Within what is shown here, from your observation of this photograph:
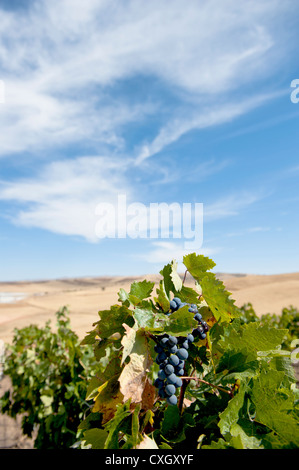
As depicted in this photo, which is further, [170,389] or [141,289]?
[141,289]

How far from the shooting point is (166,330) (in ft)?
4.17

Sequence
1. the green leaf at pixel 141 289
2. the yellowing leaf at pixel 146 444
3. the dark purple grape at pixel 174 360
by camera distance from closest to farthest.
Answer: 1. the yellowing leaf at pixel 146 444
2. the dark purple grape at pixel 174 360
3. the green leaf at pixel 141 289

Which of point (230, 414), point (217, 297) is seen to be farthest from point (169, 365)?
point (217, 297)

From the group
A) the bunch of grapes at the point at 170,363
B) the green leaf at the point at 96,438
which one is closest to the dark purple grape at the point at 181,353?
the bunch of grapes at the point at 170,363

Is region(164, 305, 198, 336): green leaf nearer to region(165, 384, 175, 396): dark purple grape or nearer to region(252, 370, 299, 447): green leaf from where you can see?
region(165, 384, 175, 396): dark purple grape

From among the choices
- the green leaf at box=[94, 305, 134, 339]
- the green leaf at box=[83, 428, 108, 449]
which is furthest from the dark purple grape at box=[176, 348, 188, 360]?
the green leaf at box=[83, 428, 108, 449]

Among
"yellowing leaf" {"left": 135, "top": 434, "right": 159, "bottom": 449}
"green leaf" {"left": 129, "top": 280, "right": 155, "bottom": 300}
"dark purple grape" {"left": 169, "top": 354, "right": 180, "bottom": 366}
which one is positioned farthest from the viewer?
"green leaf" {"left": 129, "top": 280, "right": 155, "bottom": 300}

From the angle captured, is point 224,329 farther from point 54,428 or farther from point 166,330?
point 54,428

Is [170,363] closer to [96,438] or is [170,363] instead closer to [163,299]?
[163,299]

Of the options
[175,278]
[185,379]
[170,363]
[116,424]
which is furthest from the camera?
[175,278]

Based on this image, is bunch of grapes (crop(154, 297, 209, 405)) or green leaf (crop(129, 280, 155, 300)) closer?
bunch of grapes (crop(154, 297, 209, 405))

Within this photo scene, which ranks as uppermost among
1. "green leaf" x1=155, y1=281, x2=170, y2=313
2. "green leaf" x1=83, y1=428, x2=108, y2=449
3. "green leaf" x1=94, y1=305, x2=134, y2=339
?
"green leaf" x1=155, y1=281, x2=170, y2=313

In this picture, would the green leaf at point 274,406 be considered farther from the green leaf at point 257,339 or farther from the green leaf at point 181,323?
the green leaf at point 181,323

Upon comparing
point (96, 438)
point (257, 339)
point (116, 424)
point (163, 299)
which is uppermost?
point (163, 299)
